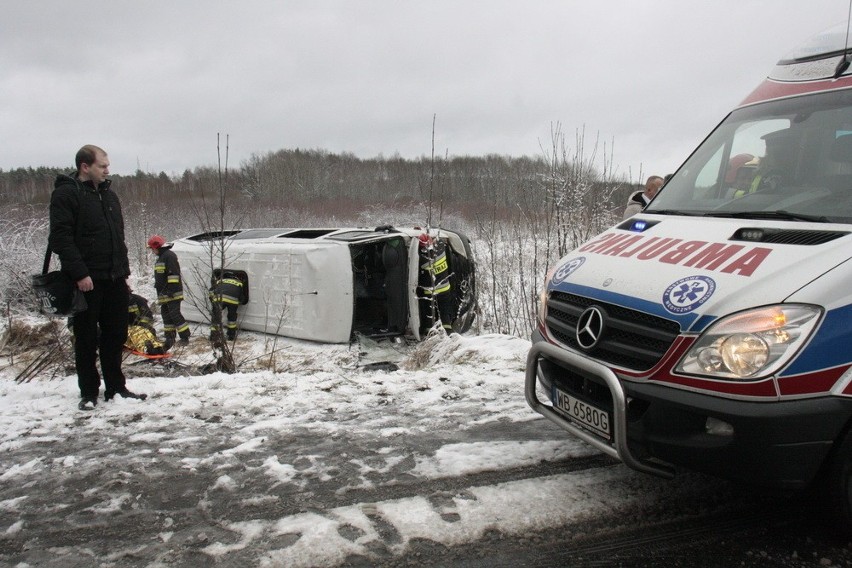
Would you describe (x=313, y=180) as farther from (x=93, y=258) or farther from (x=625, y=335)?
(x=625, y=335)

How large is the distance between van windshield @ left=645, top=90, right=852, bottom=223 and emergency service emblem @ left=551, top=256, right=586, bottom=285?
27.8 inches

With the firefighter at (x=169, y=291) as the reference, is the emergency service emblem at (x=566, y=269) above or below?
above

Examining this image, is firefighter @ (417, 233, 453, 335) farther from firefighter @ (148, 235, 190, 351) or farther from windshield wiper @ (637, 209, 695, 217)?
windshield wiper @ (637, 209, 695, 217)

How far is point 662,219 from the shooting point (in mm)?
3359

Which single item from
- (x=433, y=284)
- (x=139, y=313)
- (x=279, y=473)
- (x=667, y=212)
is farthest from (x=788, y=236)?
(x=139, y=313)

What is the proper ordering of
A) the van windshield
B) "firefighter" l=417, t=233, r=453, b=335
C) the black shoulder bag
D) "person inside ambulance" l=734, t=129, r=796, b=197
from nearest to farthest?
the van windshield < "person inside ambulance" l=734, t=129, r=796, b=197 < the black shoulder bag < "firefighter" l=417, t=233, r=453, b=335

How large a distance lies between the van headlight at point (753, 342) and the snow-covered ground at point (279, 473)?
1.02 meters

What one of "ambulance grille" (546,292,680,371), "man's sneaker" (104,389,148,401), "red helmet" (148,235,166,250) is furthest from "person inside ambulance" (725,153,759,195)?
"red helmet" (148,235,166,250)

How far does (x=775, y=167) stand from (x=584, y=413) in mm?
1793

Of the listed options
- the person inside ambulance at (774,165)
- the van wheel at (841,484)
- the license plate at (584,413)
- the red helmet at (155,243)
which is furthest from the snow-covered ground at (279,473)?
the red helmet at (155,243)

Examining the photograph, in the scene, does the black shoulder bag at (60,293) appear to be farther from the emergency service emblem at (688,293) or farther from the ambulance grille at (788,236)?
the ambulance grille at (788,236)

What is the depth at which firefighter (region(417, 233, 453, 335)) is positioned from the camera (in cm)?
852

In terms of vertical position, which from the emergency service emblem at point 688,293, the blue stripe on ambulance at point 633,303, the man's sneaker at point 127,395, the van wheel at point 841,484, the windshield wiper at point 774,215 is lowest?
the man's sneaker at point 127,395

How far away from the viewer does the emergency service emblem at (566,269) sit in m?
3.21
